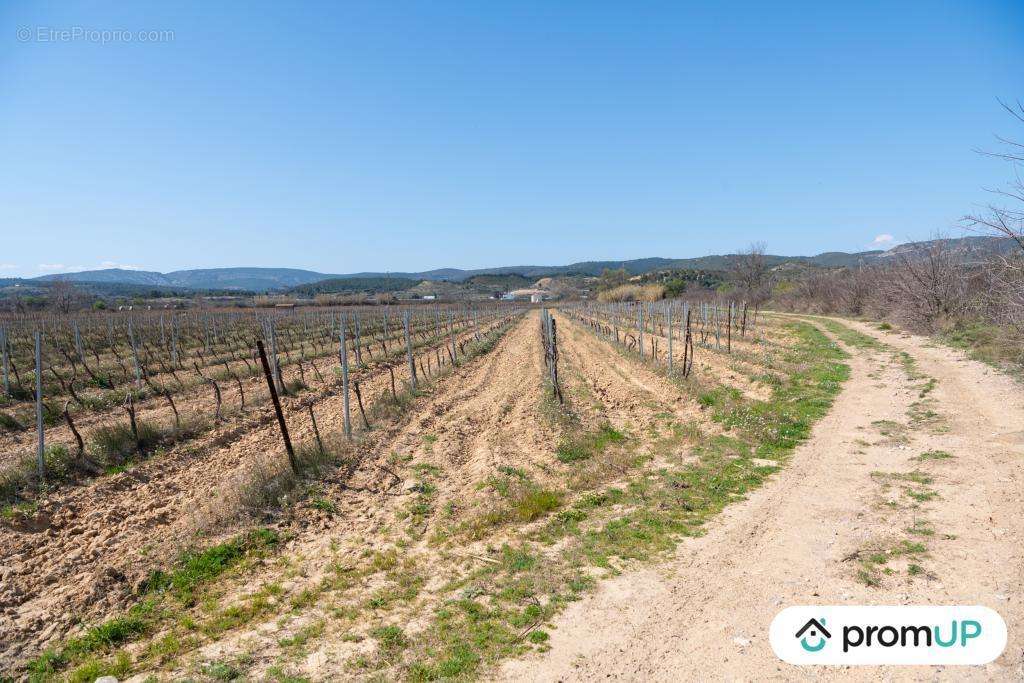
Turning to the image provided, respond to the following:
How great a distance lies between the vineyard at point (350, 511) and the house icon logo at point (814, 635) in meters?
1.88

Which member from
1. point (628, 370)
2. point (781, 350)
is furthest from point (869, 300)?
point (628, 370)

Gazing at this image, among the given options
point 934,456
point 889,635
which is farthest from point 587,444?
point 889,635

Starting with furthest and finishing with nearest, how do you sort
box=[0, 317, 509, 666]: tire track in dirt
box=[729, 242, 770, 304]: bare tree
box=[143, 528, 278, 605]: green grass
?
box=[729, 242, 770, 304]: bare tree → box=[143, 528, 278, 605]: green grass → box=[0, 317, 509, 666]: tire track in dirt

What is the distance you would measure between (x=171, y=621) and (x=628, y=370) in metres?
15.4

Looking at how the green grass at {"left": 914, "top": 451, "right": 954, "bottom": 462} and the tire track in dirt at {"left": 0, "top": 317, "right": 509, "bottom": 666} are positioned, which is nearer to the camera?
the tire track in dirt at {"left": 0, "top": 317, "right": 509, "bottom": 666}

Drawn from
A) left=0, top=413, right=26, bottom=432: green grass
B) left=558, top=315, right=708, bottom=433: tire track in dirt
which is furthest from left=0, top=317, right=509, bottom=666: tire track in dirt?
left=558, top=315, right=708, bottom=433: tire track in dirt

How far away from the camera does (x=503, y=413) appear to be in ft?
43.7

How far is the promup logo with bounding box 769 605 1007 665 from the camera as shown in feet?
13.3

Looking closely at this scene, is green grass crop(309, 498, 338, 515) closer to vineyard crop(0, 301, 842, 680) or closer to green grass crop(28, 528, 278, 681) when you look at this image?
vineyard crop(0, 301, 842, 680)

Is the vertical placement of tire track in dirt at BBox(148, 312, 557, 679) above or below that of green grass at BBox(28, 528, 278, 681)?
above

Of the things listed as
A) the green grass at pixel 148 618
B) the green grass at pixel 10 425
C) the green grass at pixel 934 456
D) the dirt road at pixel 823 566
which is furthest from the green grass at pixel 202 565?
the green grass at pixel 10 425

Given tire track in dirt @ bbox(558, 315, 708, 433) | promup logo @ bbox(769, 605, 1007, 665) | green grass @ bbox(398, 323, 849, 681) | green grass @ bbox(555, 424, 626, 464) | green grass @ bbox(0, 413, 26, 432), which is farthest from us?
green grass @ bbox(0, 413, 26, 432)

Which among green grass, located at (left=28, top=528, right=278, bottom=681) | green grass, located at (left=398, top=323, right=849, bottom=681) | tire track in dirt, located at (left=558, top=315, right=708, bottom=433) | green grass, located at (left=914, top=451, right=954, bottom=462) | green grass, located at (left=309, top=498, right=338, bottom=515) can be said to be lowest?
green grass, located at (left=28, top=528, right=278, bottom=681)

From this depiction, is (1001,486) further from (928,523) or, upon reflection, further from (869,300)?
(869,300)
